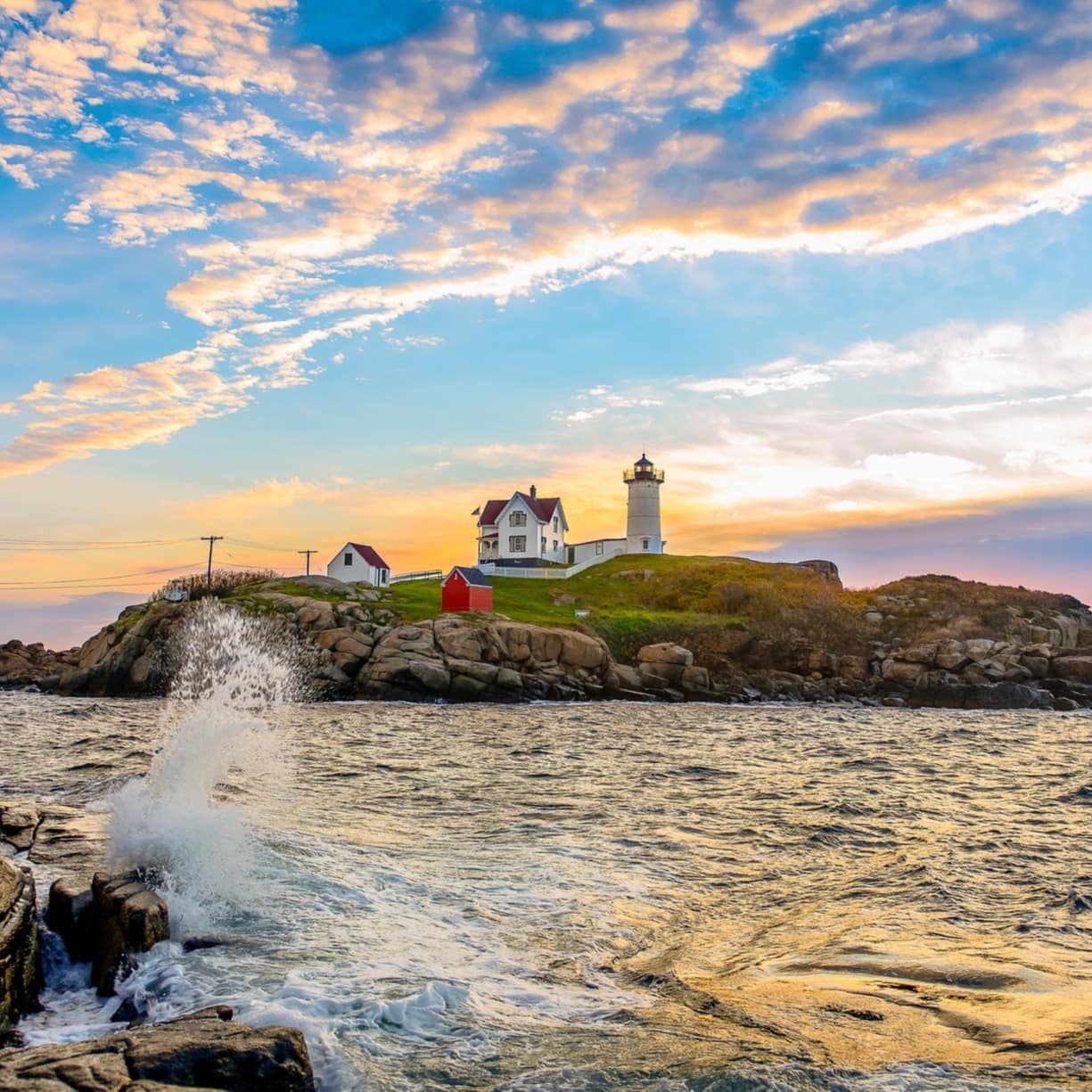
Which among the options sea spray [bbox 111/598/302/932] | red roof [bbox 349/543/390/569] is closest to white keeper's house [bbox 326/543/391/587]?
red roof [bbox 349/543/390/569]

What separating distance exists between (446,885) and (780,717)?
3042cm

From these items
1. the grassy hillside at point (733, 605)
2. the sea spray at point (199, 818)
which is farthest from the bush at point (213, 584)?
the sea spray at point (199, 818)

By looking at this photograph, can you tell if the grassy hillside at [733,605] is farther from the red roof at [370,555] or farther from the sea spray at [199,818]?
the sea spray at [199,818]

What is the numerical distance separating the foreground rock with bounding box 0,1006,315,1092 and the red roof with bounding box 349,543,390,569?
239 feet

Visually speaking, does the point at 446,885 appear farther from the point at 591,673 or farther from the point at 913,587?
the point at 913,587

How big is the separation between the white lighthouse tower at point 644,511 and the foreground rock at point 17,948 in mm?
84052

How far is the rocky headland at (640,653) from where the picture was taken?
4738cm

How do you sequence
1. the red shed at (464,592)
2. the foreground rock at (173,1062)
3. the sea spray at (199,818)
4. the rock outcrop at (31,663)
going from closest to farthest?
1. the foreground rock at (173,1062)
2. the sea spray at (199,818)
3. the rock outcrop at (31,663)
4. the red shed at (464,592)

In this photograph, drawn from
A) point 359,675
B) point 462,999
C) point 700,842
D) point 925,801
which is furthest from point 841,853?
point 359,675

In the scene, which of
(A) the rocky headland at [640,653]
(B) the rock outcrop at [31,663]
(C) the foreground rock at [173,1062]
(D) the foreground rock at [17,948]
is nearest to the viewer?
(C) the foreground rock at [173,1062]

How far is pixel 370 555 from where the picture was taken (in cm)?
7831

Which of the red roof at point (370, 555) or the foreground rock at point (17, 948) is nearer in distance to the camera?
the foreground rock at point (17, 948)

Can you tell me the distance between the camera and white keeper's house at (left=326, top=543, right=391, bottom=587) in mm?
77125

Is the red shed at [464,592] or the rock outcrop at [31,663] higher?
the red shed at [464,592]
